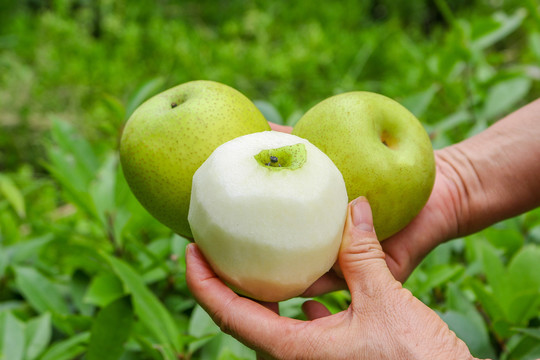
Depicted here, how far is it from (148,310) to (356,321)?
1.50 ft

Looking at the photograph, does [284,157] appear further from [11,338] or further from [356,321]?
[11,338]

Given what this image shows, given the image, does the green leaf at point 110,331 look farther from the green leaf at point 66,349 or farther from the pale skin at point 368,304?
the pale skin at point 368,304

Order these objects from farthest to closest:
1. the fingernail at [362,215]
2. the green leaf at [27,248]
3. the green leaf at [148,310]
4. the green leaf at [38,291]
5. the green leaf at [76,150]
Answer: the green leaf at [76,150], the green leaf at [27,248], the green leaf at [38,291], the green leaf at [148,310], the fingernail at [362,215]

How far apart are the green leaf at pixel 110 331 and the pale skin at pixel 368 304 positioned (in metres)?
0.23

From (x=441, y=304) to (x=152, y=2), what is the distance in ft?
10.2

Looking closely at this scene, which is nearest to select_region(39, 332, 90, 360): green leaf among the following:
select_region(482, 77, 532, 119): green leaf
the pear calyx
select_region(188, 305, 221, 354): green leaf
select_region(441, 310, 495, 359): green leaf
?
select_region(188, 305, 221, 354): green leaf

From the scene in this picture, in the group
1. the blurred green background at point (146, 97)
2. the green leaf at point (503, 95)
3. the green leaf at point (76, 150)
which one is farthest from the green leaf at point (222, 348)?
the green leaf at point (503, 95)

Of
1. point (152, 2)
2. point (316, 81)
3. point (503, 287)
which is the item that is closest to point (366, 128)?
point (503, 287)

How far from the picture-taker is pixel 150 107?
0.99m

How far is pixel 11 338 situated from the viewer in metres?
1.12

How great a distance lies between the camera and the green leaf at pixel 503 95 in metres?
1.67

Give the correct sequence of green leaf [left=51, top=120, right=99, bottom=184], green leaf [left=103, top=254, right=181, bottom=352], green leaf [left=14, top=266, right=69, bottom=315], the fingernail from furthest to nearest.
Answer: green leaf [left=51, top=120, right=99, bottom=184] → green leaf [left=14, top=266, right=69, bottom=315] → green leaf [left=103, top=254, right=181, bottom=352] → the fingernail

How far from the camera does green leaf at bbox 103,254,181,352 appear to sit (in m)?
0.98

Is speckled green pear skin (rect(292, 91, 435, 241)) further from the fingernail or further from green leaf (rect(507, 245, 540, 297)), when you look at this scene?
green leaf (rect(507, 245, 540, 297))
